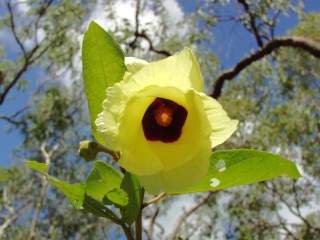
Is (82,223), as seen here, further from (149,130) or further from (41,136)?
(149,130)

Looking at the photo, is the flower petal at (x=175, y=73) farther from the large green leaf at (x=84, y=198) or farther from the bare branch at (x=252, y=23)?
the bare branch at (x=252, y=23)

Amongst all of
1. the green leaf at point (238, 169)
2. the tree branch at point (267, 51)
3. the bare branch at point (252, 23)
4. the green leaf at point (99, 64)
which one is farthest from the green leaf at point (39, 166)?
the bare branch at point (252, 23)

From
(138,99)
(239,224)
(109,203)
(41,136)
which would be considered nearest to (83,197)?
(109,203)

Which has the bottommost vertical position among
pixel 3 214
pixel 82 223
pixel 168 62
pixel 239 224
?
pixel 82 223

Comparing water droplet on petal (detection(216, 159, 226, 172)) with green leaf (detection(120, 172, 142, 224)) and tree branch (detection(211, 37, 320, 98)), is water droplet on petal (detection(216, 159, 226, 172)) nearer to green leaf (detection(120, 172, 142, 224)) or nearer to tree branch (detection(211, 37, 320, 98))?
green leaf (detection(120, 172, 142, 224))

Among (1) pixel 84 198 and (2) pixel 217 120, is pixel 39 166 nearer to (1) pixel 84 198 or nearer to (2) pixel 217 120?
(1) pixel 84 198

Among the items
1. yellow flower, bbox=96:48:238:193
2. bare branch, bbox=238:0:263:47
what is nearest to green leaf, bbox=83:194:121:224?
yellow flower, bbox=96:48:238:193

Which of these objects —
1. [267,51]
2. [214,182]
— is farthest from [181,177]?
[267,51]
